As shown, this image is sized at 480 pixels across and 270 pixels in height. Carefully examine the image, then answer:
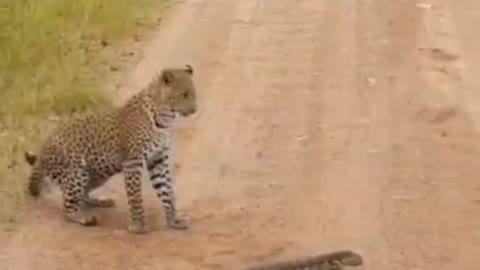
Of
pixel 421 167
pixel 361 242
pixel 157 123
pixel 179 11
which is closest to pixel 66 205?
pixel 157 123

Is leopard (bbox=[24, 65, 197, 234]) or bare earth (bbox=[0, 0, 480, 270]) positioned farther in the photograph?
leopard (bbox=[24, 65, 197, 234])

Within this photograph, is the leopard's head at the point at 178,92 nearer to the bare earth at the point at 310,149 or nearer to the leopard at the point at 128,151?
the leopard at the point at 128,151

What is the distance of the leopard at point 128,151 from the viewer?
22.8 ft

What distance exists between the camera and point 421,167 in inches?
317

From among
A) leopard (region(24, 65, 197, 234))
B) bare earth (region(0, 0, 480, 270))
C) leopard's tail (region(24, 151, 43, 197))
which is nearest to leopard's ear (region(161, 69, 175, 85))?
leopard (region(24, 65, 197, 234))

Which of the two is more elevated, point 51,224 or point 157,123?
point 157,123

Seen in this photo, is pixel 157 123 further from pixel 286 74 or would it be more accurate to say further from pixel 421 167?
pixel 286 74

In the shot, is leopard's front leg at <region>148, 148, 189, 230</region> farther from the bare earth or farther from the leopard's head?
the leopard's head

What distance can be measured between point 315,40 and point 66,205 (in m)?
4.45

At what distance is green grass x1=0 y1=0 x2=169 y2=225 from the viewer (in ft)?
27.1

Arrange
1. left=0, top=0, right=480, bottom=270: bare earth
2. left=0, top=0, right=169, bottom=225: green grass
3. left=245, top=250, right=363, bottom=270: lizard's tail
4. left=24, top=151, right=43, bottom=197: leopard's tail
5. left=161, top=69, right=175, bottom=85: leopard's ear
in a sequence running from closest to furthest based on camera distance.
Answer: left=245, top=250, right=363, bottom=270: lizard's tail → left=0, top=0, right=480, bottom=270: bare earth → left=161, top=69, right=175, bottom=85: leopard's ear → left=24, top=151, right=43, bottom=197: leopard's tail → left=0, top=0, right=169, bottom=225: green grass

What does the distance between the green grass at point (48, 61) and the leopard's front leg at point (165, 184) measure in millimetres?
745

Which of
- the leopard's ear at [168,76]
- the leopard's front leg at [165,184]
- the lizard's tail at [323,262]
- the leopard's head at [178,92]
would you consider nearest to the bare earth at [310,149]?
the leopard's front leg at [165,184]

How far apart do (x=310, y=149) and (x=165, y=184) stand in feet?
5.18
